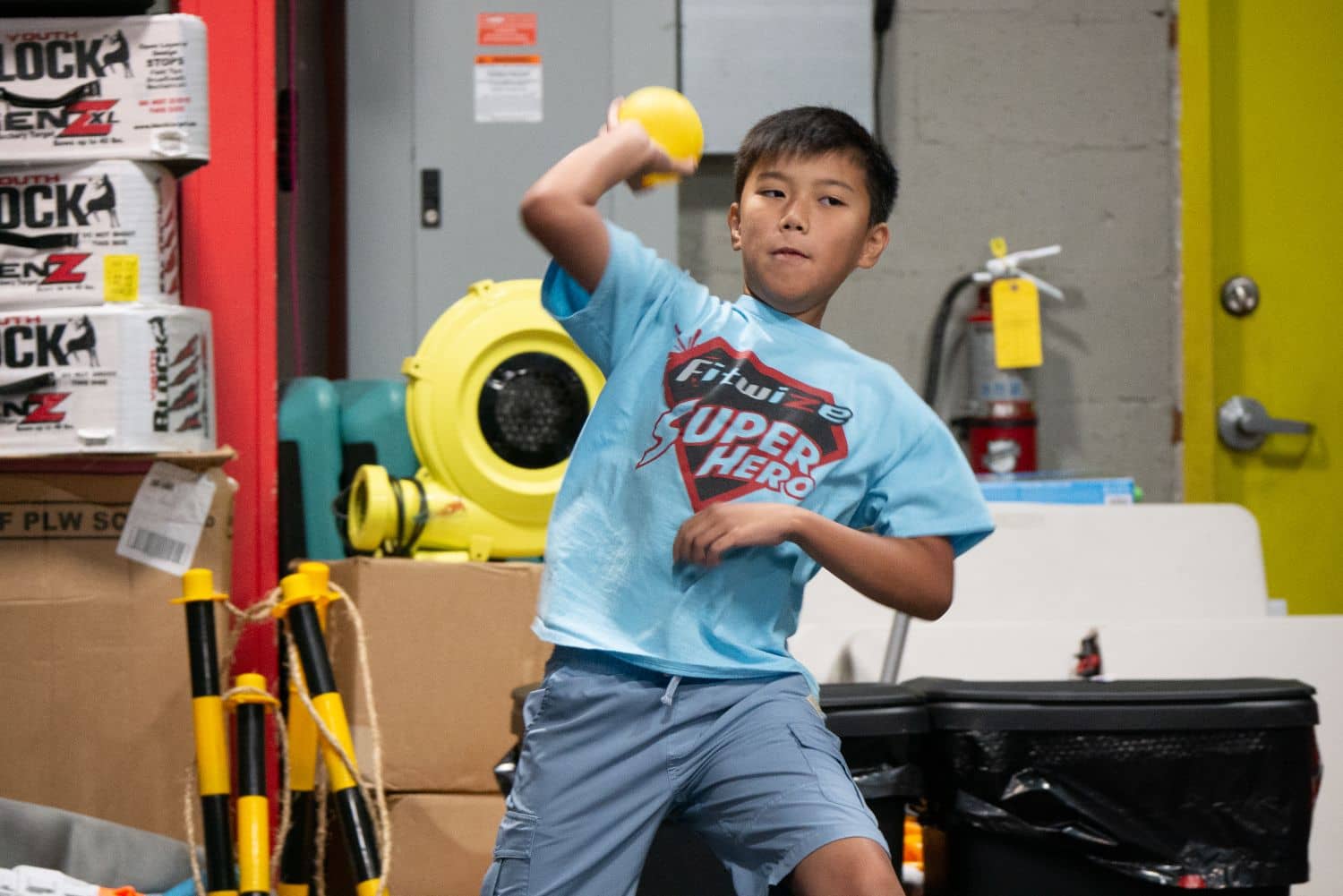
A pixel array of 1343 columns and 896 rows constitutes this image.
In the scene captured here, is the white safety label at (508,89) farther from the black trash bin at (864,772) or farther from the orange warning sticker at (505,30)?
the black trash bin at (864,772)

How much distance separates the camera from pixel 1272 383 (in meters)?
3.64

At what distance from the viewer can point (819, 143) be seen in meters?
1.54

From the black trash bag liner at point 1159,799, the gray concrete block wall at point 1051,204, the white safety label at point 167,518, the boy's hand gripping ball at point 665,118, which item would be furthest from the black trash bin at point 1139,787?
the gray concrete block wall at point 1051,204

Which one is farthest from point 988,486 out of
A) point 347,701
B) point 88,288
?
point 88,288

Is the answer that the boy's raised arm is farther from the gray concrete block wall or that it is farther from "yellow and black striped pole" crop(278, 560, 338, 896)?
the gray concrete block wall

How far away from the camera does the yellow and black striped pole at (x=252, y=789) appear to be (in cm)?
198

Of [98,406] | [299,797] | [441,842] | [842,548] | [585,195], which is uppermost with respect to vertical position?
[585,195]

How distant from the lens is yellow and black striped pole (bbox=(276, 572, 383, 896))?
6.51 feet

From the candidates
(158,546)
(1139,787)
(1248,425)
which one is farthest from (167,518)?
(1248,425)

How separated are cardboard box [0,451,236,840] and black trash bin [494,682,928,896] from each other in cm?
66

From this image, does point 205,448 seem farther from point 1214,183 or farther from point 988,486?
point 1214,183

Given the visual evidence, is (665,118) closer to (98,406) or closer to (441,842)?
(98,406)

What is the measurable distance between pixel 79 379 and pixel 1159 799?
68.1 inches

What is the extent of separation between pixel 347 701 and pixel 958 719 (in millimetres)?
1110
